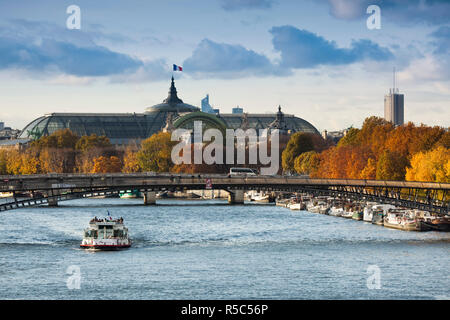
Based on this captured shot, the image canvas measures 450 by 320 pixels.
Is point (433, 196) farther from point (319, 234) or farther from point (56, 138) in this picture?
point (56, 138)

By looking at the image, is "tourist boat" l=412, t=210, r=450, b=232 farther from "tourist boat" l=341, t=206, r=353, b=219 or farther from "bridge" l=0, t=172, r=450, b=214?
"tourist boat" l=341, t=206, r=353, b=219

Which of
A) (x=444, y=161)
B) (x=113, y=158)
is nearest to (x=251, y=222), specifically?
(x=444, y=161)

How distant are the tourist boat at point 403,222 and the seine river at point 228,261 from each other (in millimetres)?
1292

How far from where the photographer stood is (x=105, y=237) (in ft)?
226

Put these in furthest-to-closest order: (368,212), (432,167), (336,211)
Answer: (336,211), (432,167), (368,212)

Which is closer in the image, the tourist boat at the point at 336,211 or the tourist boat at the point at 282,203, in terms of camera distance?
the tourist boat at the point at 336,211

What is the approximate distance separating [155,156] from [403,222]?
88945mm

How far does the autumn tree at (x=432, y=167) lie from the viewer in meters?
93.2

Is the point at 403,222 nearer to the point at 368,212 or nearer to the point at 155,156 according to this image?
the point at 368,212

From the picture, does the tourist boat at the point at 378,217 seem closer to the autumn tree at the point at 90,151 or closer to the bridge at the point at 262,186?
the bridge at the point at 262,186

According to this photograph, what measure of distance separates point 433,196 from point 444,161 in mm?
12074

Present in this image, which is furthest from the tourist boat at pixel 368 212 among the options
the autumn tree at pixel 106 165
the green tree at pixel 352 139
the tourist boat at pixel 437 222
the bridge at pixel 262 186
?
the autumn tree at pixel 106 165

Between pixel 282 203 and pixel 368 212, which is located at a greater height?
pixel 368 212

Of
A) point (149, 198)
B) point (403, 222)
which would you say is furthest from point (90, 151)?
point (403, 222)
